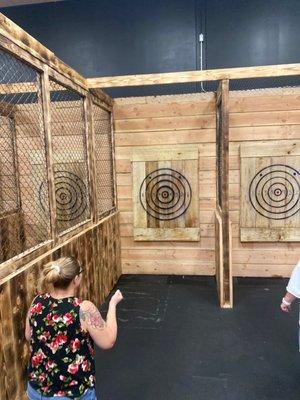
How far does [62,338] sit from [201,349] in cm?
162

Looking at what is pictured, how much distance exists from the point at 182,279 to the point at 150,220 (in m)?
0.82

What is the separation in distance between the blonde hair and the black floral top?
6 cm

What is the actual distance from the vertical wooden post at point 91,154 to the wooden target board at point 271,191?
1.78 meters

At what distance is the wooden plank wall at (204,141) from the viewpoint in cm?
399

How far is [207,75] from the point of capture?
3.09 metres

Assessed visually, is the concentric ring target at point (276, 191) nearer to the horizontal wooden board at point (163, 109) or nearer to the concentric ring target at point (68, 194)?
the horizontal wooden board at point (163, 109)

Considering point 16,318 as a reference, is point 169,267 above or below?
below

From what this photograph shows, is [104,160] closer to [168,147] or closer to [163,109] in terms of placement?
[168,147]

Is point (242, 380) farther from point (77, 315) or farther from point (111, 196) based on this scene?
point (111, 196)

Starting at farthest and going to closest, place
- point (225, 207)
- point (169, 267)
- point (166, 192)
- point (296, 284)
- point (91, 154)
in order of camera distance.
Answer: point (169, 267) < point (166, 192) < point (91, 154) < point (225, 207) < point (296, 284)

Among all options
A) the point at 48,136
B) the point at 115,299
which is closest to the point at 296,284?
the point at 115,299

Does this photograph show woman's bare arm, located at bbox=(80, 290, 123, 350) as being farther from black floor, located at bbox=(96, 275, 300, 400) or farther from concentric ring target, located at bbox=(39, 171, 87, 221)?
concentric ring target, located at bbox=(39, 171, 87, 221)

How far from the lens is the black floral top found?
4.47ft

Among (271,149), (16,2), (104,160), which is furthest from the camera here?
(16,2)
